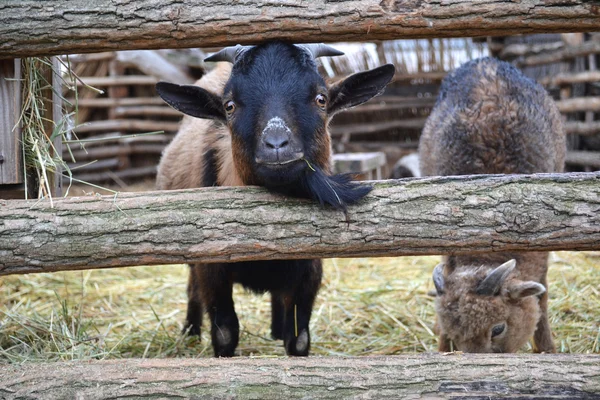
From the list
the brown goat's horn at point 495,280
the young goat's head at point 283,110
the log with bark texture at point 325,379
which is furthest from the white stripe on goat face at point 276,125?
the brown goat's horn at point 495,280

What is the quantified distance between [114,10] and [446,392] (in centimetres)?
253

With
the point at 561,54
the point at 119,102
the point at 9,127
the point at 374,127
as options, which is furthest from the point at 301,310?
the point at 119,102

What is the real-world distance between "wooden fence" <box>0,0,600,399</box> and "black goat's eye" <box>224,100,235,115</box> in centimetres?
53

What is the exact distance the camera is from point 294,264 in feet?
14.7

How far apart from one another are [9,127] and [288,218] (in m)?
1.75

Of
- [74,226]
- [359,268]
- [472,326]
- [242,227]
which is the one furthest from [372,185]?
[359,268]

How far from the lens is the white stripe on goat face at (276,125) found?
3.55 m

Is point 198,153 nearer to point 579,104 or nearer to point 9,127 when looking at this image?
point 9,127

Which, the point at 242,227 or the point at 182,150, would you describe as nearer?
the point at 242,227

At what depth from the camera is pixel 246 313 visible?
6.70m

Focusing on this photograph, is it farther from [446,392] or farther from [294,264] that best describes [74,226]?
[446,392]

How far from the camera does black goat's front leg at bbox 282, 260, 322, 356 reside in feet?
15.3

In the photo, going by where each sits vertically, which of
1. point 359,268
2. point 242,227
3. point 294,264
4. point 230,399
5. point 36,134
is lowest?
point 359,268

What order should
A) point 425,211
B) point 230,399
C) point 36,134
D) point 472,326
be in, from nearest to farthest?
point 230,399 < point 425,211 < point 36,134 < point 472,326
